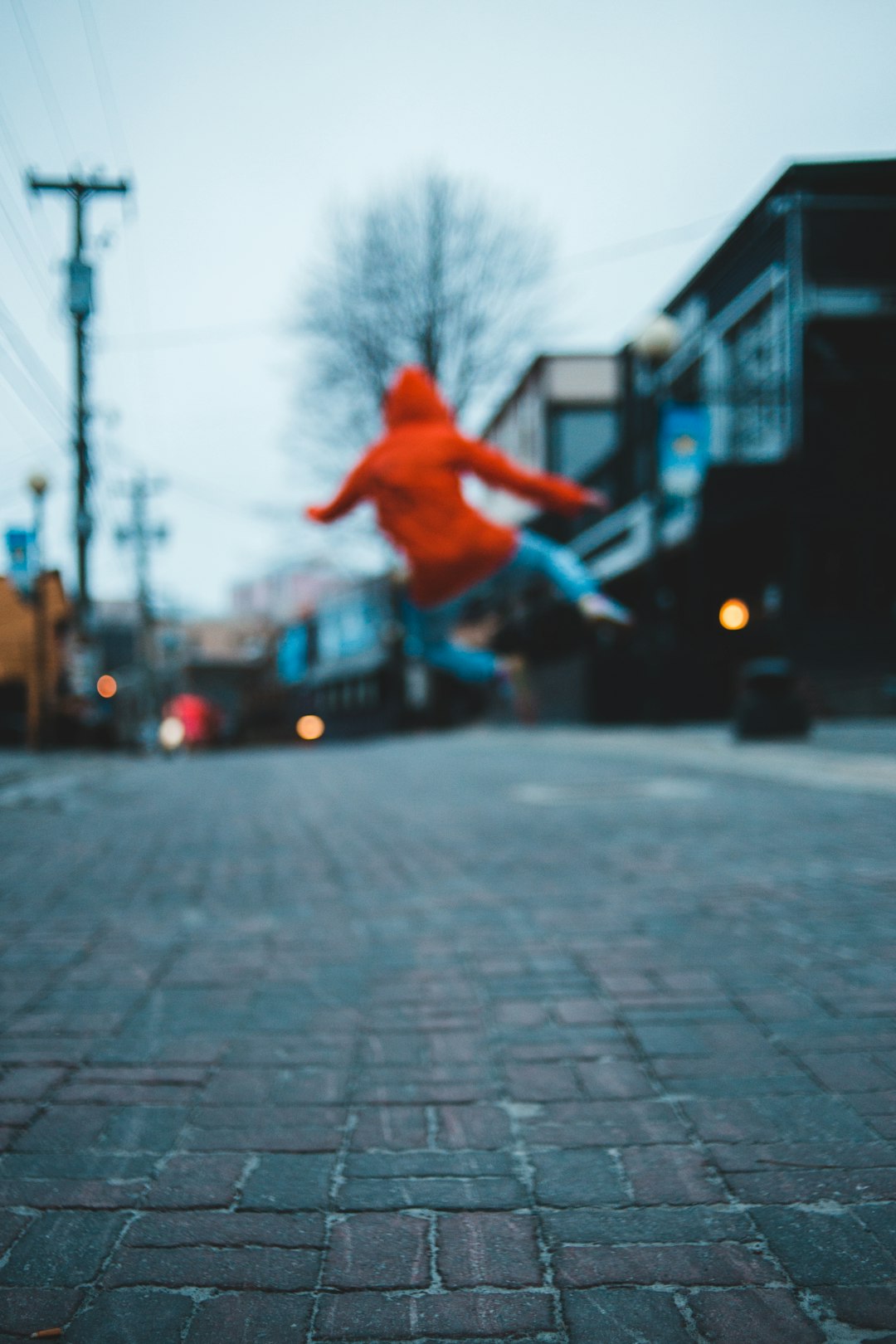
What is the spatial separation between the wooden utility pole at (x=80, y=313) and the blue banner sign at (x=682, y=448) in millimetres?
9179

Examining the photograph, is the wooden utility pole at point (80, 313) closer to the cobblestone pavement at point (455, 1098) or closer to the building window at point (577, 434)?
the cobblestone pavement at point (455, 1098)

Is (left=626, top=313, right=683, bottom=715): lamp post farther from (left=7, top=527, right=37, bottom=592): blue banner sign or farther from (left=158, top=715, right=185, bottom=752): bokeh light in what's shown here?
(left=158, top=715, right=185, bottom=752): bokeh light

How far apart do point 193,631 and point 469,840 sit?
78.3m

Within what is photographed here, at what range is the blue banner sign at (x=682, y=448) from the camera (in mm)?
11851

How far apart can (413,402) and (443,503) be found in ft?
2.77

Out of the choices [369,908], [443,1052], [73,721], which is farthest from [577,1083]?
[73,721]

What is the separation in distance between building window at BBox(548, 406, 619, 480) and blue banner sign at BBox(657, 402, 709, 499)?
1649 cm

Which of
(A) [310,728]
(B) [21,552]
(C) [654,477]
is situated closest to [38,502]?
(B) [21,552]

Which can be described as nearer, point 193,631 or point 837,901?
point 837,901

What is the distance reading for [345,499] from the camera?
619 cm

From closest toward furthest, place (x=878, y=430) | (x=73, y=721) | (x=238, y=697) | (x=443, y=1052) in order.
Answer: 1. (x=443, y=1052)
2. (x=878, y=430)
3. (x=73, y=721)
4. (x=238, y=697)

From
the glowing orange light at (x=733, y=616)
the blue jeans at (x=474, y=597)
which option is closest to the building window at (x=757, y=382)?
the glowing orange light at (x=733, y=616)

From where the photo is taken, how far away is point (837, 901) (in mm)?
3574

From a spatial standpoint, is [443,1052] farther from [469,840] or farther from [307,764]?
[307,764]
